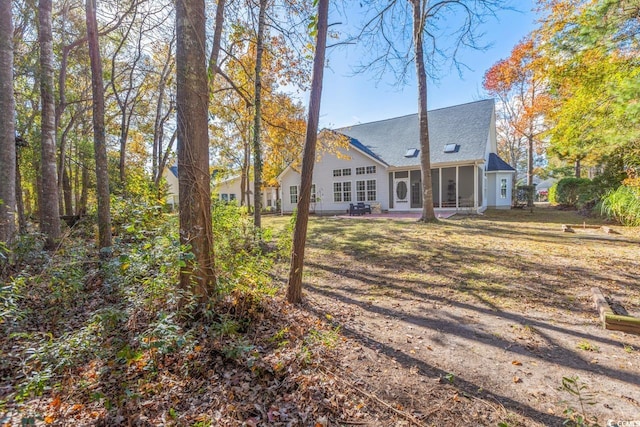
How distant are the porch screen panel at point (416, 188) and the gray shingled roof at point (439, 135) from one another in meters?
1.06

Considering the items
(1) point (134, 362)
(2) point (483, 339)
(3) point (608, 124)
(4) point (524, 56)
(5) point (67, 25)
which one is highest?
(4) point (524, 56)

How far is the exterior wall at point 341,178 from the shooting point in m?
17.7

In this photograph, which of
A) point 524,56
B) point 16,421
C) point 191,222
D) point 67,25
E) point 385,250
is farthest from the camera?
point 524,56

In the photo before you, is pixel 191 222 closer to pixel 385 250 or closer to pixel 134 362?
pixel 134 362

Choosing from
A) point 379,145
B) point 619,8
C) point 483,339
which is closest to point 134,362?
point 483,339

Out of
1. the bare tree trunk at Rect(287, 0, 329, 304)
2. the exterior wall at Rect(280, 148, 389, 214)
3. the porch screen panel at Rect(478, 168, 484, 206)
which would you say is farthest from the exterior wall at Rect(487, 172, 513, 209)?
the bare tree trunk at Rect(287, 0, 329, 304)

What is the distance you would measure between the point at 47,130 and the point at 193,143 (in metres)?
5.16

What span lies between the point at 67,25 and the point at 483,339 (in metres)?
15.8

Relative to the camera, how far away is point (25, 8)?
8.36 m

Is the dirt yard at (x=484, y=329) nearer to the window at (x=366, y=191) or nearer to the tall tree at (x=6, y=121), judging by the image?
the tall tree at (x=6, y=121)

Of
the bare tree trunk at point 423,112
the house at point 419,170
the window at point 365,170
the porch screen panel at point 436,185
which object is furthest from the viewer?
the window at point 365,170

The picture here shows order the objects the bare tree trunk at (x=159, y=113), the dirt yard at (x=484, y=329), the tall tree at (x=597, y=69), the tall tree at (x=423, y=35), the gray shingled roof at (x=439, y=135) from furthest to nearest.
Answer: the gray shingled roof at (x=439, y=135), the bare tree trunk at (x=159, y=113), the tall tree at (x=423, y=35), the tall tree at (x=597, y=69), the dirt yard at (x=484, y=329)

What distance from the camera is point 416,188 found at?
17.6m

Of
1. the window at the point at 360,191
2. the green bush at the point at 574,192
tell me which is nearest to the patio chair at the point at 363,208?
the window at the point at 360,191
